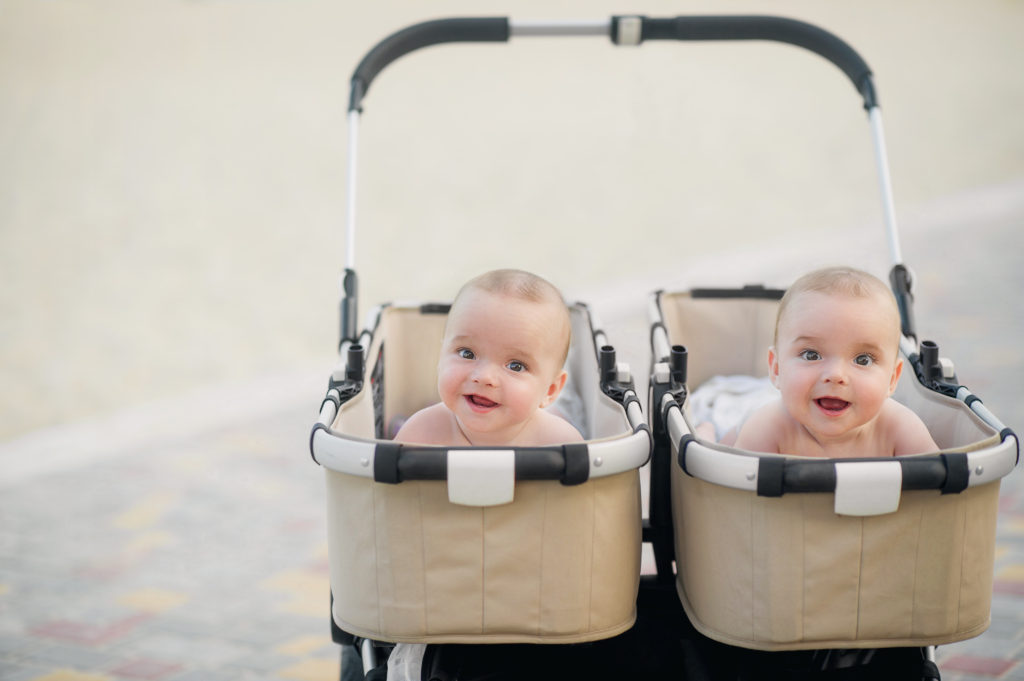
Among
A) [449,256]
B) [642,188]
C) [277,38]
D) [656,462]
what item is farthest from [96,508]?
[277,38]

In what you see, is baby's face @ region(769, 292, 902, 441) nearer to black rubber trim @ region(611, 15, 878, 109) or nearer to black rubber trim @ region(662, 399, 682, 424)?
black rubber trim @ region(662, 399, 682, 424)

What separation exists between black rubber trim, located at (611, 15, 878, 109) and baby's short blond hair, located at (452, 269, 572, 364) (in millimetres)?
903

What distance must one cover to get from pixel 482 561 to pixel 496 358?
0.40 metres

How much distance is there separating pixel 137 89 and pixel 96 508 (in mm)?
7728

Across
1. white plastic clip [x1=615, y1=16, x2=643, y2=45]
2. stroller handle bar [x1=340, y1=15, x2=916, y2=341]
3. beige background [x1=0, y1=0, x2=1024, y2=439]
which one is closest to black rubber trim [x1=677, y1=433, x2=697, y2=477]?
stroller handle bar [x1=340, y1=15, x2=916, y2=341]

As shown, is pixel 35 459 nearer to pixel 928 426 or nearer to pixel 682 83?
pixel 928 426

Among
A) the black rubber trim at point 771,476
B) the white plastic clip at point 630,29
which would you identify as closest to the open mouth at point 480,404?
the black rubber trim at point 771,476

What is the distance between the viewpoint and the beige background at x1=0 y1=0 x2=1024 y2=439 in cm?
600

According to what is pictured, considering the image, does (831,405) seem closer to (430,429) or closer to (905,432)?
(905,432)

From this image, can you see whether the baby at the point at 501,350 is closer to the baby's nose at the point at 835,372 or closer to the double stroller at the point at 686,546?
the double stroller at the point at 686,546

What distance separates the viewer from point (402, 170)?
8812 mm

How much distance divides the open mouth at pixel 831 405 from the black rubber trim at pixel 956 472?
1.06ft

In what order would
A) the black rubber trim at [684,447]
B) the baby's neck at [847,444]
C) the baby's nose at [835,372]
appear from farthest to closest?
the baby's neck at [847,444] → the baby's nose at [835,372] → the black rubber trim at [684,447]

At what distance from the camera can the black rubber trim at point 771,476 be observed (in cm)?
158
